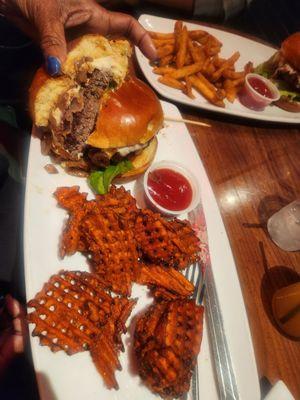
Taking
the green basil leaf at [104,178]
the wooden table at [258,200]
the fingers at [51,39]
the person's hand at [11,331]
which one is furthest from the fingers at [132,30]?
the person's hand at [11,331]

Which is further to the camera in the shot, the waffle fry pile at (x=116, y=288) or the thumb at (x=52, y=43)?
the thumb at (x=52, y=43)

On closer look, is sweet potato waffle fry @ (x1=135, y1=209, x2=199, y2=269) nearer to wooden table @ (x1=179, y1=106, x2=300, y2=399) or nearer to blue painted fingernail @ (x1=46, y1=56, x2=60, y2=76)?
wooden table @ (x1=179, y1=106, x2=300, y2=399)

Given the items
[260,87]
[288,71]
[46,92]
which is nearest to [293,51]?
[288,71]

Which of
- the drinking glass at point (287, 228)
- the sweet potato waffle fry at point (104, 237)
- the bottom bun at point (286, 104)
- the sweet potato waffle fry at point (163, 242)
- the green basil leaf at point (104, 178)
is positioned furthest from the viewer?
the bottom bun at point (286, 104)

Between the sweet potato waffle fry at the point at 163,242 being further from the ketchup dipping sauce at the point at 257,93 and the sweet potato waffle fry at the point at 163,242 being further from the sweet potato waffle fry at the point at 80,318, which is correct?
the ketchup dipping sauce at the point at 257,93

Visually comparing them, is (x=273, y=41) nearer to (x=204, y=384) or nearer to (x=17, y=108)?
(x=17, y=108)

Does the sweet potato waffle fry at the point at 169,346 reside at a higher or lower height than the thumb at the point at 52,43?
lower
